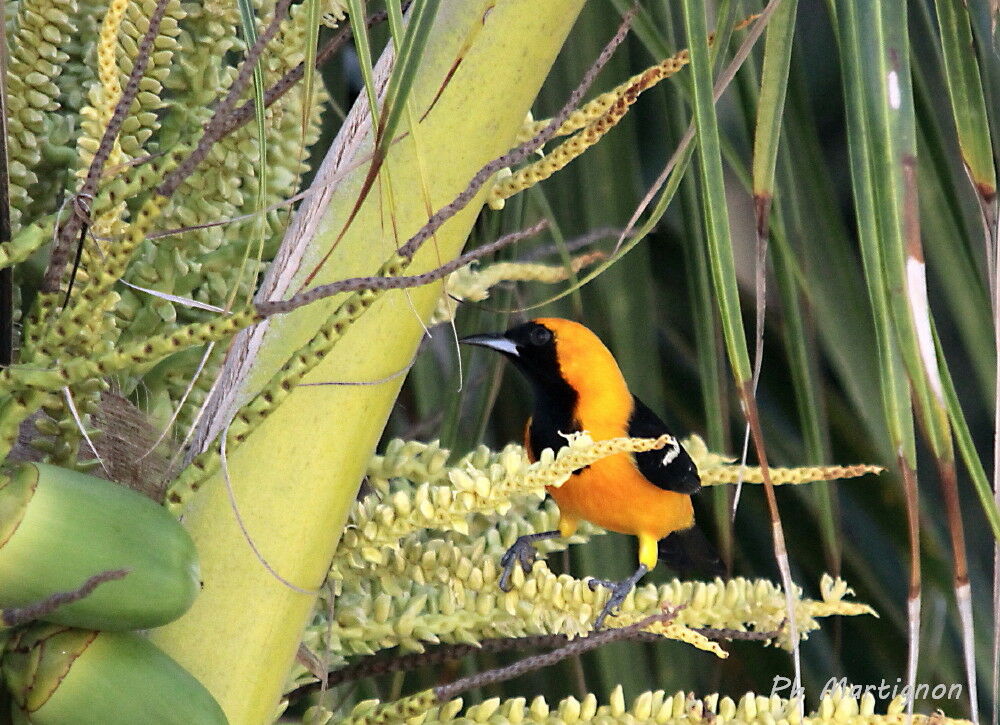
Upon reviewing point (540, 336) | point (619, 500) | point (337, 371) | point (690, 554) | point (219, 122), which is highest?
point (219, 122)

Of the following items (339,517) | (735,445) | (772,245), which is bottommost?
(735,445)

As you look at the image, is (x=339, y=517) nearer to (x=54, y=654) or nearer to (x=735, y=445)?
(x=54, y=654)

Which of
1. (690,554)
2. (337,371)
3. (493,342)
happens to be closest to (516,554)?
(337,371)

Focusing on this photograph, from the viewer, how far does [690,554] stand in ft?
3.66

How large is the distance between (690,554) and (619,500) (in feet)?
0.73

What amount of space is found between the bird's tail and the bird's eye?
252mm

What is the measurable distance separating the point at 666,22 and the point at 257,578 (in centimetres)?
43

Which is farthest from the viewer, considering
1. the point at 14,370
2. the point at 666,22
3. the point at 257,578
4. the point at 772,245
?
the point at 666,22

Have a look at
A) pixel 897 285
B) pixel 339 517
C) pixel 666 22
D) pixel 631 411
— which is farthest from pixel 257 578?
pixel 631 411

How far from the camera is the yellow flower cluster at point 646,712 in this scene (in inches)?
17.7

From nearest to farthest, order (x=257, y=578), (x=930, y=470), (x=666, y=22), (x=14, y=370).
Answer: (x=14, y=370) → (x=257, y=578) → (x=666, y=22) → (x=930, y=470)

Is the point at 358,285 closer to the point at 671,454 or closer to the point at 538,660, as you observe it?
the point at 538,660

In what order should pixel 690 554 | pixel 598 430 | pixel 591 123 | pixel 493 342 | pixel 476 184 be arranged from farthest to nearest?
pixel 690 554 → pixel 598 430 → pixel 493 342 → pixel 591 123 → pixel 476 184

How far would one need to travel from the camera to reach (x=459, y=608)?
48 cm
